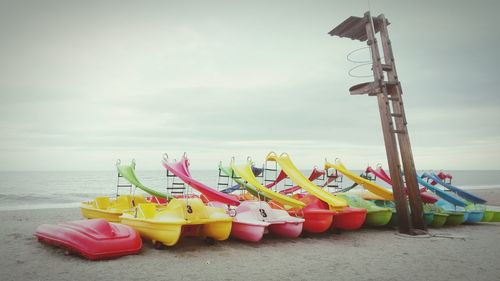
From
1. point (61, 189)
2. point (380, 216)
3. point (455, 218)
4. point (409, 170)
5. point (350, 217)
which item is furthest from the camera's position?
point (61, 189)

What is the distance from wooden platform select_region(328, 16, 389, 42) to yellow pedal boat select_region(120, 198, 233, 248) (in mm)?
7636

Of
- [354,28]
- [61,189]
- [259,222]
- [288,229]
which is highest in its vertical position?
[354,28]

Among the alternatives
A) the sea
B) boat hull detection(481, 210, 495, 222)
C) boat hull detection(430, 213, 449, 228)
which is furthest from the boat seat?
boat hull detection(481, 210, 495, 222)

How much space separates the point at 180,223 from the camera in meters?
6.96

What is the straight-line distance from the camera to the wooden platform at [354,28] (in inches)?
418

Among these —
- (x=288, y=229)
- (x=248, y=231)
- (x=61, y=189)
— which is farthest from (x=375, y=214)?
(x=61, y=189)

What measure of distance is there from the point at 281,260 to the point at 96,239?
156 inches

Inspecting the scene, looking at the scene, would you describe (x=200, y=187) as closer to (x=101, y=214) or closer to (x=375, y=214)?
(x=101, y=214)

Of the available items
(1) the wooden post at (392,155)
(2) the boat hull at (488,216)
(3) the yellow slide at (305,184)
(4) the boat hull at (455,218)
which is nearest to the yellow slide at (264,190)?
(3) the yellow slide at (305,184)

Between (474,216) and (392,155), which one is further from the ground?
(392,155)

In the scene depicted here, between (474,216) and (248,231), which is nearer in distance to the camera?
(248,231)

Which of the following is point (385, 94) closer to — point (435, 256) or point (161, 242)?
point (435, 256)

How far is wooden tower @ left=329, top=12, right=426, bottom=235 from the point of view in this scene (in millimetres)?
9680

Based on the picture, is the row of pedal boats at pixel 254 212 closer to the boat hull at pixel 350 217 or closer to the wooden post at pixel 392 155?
the boat hull at pixel 350 217
